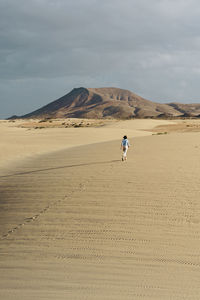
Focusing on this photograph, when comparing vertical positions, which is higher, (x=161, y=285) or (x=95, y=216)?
(x=95, y=216)

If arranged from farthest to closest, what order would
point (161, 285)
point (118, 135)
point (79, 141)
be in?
point (118, 135) → point (79, 141) → point (161, 285)

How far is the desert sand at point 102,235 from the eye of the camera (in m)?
4.79

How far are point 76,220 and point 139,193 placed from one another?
200 centimetres

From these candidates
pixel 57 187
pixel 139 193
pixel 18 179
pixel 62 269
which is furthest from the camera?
pixel 18 179

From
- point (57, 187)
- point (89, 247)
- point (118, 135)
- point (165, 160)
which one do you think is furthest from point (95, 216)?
point (118, 135)

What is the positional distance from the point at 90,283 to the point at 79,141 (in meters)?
24.7

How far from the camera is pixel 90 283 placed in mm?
4871

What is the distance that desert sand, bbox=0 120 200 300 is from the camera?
4793mm

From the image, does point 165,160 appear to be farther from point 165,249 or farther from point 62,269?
point 62,269

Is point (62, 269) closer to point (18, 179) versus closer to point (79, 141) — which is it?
point (18, 179)

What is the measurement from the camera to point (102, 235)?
6234mm

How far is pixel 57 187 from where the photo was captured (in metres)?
9.18

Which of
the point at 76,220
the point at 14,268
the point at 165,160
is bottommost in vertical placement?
the point at 14,268

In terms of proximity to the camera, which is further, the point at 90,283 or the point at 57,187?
the point at 57,187
